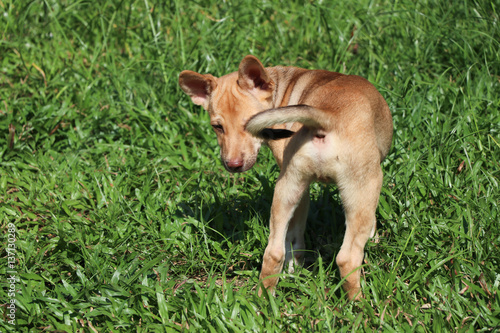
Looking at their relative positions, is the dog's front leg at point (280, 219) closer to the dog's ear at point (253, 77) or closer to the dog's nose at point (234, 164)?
the dog's nose at point (234, 164)

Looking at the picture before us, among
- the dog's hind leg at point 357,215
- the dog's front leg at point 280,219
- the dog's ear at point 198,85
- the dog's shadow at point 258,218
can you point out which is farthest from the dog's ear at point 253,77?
the dog's hind leg at point 357,215

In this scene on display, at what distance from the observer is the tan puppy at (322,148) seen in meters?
3.73

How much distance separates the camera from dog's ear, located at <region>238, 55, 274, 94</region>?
4.73m

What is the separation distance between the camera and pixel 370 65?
23.0ft

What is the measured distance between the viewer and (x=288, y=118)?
3586 mm

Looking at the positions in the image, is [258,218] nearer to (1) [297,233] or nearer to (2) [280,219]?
(1) [297,233]

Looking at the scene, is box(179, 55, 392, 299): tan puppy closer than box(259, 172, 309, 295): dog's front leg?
Yes

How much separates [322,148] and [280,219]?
0.62m

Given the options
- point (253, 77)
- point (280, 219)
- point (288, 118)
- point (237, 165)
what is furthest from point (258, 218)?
point (288, 118)

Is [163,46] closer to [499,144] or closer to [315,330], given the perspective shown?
[499,144]

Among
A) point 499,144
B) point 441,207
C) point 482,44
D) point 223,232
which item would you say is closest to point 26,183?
point 223,232

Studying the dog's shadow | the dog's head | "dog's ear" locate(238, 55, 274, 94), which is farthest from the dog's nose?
"dog's ear" locate(238, 55, 274, 94)

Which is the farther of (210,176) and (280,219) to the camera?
(210,176)

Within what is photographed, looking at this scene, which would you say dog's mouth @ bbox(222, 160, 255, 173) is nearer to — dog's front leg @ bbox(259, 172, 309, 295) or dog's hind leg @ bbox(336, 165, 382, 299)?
dog's front leg @ bbox(259, 172, 309, 295)
